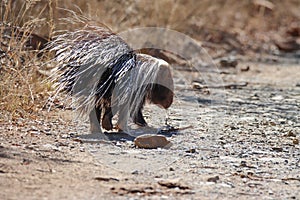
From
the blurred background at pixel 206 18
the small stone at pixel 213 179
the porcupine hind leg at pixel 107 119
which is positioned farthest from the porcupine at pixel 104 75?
the small stone at pixel 213 179

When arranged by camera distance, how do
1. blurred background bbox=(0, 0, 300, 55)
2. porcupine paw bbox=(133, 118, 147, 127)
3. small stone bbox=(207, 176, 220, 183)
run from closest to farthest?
small stone bbox=(207, 176, 220, 183) → porcupine paw bbox=(133, 118, 147, 127) → blurred background bbox=(0, 0, 300, 55)

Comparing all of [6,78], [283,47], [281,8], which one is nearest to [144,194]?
[6,78]

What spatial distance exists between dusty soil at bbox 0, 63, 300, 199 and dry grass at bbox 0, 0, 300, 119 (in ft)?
1.12

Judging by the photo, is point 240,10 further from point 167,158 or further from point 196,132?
point 167,158

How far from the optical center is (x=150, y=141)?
18.4ft

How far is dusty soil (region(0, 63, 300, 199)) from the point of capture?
4.42 metres

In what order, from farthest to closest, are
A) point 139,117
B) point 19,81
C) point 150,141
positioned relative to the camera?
1. point 19,81
2. point 139,117
3. point 150,141

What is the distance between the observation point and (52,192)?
166 inches

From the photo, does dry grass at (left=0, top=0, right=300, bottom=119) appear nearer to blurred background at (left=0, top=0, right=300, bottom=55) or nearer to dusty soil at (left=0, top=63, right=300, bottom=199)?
blurred background at (left=0, top=0, right=300, bottom=55)

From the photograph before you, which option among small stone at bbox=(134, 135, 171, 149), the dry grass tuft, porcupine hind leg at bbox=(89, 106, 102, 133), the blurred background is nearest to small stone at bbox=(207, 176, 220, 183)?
small stone at bbox=(134, 135, 171, 149)

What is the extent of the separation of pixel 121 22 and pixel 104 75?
15.6ft

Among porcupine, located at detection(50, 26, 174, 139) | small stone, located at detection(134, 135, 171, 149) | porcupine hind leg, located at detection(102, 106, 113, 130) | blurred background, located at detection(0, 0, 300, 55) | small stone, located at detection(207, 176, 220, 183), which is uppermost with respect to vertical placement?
blurred background, located at detection(0, 0, 300, 55)

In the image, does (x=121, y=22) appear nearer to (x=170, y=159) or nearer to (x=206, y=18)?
(x=206, y=18)

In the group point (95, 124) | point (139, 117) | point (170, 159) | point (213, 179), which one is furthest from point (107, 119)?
point (213, 179)
